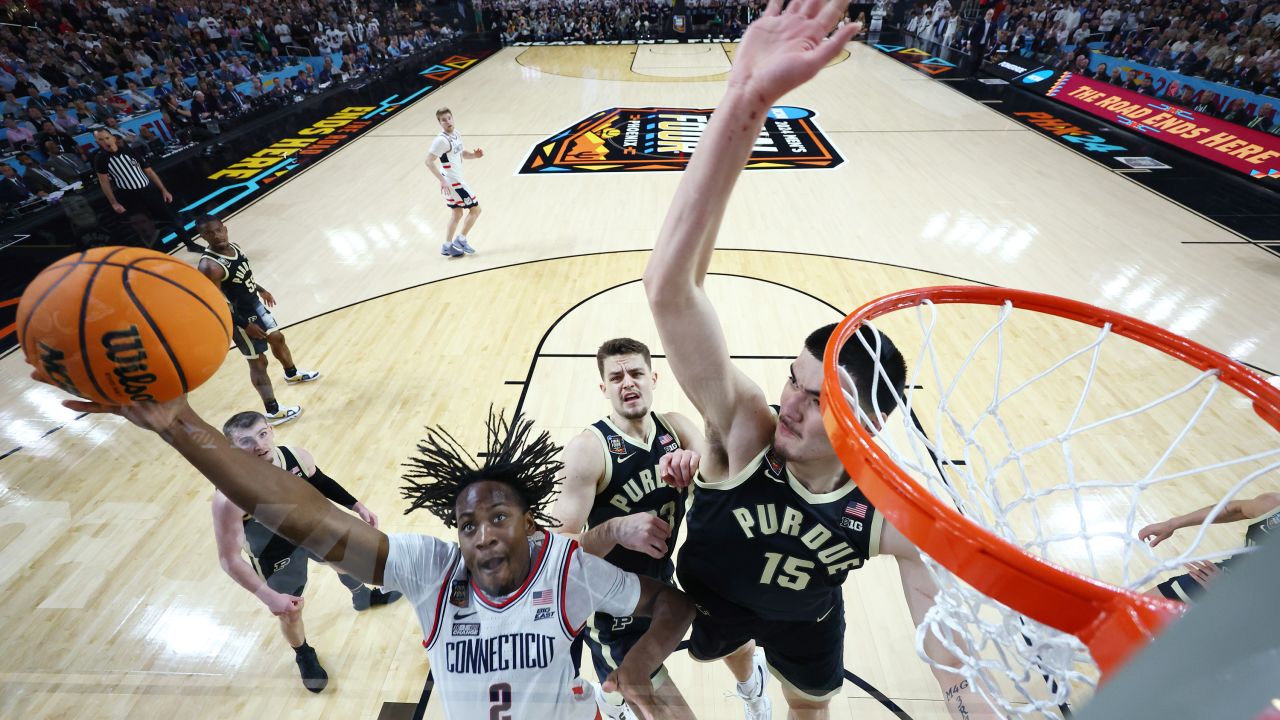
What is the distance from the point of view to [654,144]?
9.68 metres

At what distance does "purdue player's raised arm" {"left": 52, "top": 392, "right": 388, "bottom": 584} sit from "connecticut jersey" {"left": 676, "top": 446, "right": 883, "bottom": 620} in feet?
2.93

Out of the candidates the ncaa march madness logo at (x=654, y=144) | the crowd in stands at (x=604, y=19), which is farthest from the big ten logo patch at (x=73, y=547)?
the crowd in stands at (x=604, y=19)

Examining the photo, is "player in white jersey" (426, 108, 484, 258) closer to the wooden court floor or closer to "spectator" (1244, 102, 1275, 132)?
the wooden court floor

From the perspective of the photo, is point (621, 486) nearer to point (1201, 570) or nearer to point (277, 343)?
point (1201, 570)

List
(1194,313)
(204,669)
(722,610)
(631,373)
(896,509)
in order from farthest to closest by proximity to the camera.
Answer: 1. (1194,313)
2. (204,669)
3. (631,373)
4. (722,610)
5. (896,509)

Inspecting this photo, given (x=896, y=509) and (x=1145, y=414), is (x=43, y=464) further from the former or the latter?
(x=1145, y=414)

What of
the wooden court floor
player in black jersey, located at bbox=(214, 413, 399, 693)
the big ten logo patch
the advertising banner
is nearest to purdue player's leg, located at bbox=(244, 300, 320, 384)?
the wooden court floor

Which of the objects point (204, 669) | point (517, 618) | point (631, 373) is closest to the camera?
point (517, 618)

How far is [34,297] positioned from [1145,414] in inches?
222

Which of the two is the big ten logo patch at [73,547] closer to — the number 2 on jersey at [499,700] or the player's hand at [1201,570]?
the number 2 on jersey at [499,700]

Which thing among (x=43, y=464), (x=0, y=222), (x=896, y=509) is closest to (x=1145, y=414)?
(x=896, y=509)

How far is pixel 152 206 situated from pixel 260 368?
267 centimetres

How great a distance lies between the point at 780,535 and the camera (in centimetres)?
163

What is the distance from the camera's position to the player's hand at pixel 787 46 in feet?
3.10
